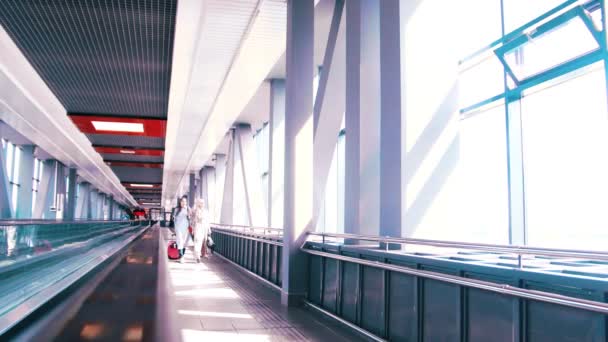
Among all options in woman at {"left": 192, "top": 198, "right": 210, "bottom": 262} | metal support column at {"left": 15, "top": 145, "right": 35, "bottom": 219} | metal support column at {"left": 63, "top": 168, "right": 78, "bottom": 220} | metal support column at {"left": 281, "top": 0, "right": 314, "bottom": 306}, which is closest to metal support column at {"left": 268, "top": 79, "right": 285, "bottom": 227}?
woman at {"left": 192, "top": 198, "right": 210, "bottom": 262}

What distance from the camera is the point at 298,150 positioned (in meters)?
7.24

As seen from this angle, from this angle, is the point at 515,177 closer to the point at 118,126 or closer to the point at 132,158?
the point at 118,126

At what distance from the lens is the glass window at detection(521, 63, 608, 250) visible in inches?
236

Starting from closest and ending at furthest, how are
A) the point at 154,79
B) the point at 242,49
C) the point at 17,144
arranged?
the point at 242,49
the point at 154,79
the point at 17,144

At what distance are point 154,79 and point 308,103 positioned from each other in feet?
23.3

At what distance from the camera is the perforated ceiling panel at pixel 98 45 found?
9.02 metres

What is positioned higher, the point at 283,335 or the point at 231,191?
the point at 231,191

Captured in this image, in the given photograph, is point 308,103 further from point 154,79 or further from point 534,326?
point 154,79

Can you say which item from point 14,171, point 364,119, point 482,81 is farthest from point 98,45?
point 14,171

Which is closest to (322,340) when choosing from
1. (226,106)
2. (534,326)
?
(534,326)

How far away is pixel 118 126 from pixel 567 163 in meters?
15.7

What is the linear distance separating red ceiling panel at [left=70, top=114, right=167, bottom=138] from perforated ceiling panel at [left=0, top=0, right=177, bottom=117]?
72.3 inches

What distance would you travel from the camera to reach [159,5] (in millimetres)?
8898

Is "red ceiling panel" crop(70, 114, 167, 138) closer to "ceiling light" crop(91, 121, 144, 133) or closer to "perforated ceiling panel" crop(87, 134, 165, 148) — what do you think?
"ceiling light" crop(91, 121, 144, 133)
